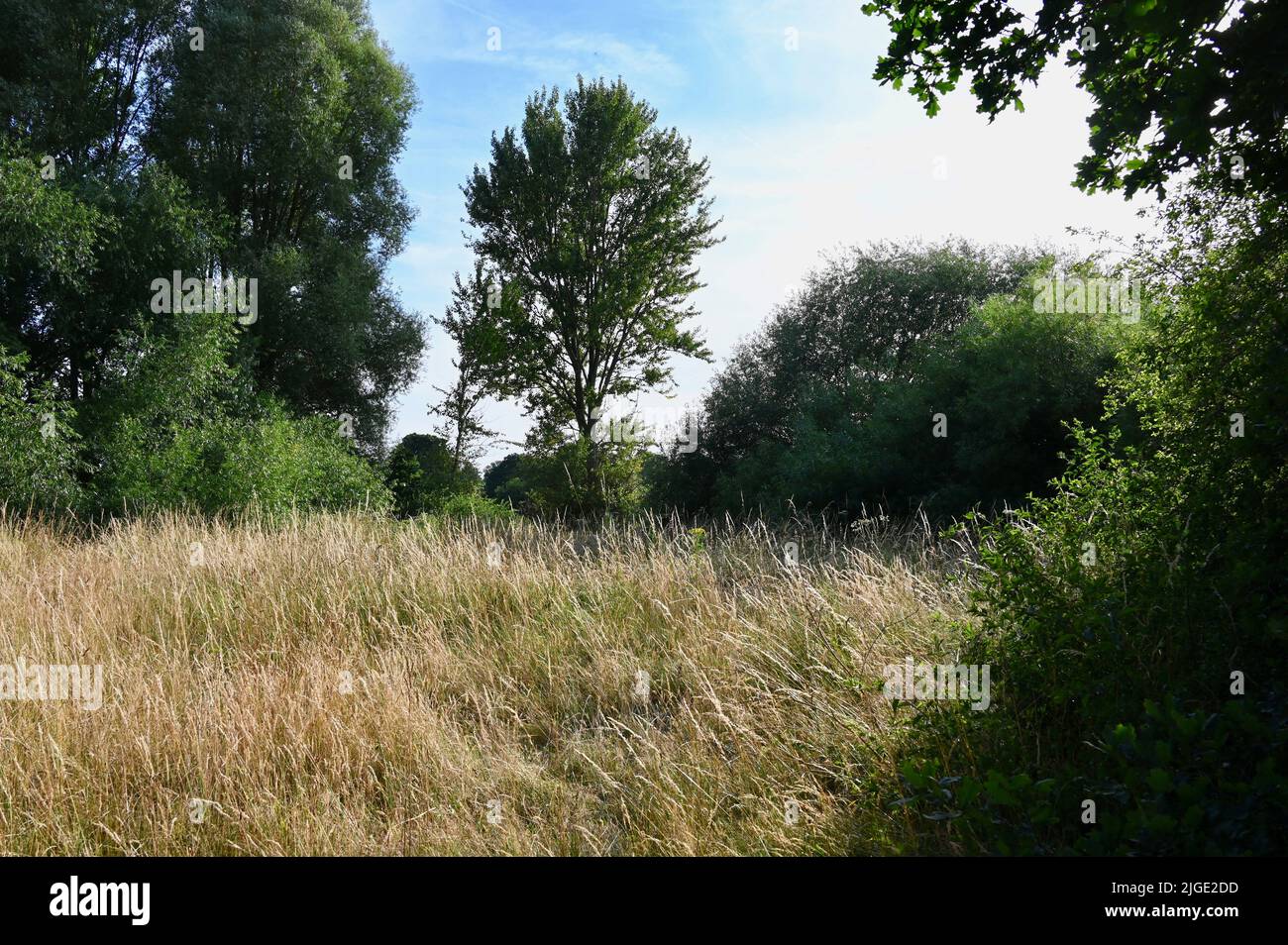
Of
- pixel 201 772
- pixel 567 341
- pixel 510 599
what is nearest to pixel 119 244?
pixel 567 341

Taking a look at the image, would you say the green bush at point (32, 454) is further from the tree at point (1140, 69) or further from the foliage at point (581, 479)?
the tree at point (1140, 69)

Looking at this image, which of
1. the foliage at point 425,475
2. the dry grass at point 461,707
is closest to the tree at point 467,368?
the foliage at point 425,475

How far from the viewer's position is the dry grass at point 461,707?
3799mm

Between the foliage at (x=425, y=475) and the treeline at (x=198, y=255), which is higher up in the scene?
the treeline at (x=198, y=255)

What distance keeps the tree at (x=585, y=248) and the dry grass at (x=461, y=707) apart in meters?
17.9

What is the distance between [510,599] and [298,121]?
65.9 feet

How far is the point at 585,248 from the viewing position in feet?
84.7

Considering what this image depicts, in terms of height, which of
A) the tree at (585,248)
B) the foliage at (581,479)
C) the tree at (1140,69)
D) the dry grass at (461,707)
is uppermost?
the tree at (585,248)

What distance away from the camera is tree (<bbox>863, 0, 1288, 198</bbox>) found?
3834 mm

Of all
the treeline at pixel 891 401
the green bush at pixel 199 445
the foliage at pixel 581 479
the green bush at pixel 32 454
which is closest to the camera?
the treeline at pixel 891 401

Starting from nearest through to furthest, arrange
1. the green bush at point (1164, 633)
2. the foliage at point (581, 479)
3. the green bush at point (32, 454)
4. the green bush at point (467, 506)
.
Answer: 1. the green bush at point (1164, 633)
2. the green bush at point (32, 454)
3. the foliage at point (581, 479)
4. the green bush at point (467, 506)

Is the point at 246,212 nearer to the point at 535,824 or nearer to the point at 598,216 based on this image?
the point at 598,216

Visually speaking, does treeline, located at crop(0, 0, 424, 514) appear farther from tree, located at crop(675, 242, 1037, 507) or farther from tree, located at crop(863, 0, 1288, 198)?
tree, located at crop(863, 0, 1288, 198)
